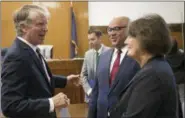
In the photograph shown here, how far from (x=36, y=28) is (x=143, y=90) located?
717 millimetres

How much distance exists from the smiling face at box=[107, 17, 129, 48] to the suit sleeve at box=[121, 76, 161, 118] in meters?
0.89

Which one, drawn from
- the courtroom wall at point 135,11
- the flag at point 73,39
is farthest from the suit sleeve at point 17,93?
the flag at point 73,39

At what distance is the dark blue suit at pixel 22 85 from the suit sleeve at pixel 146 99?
1.55 ft

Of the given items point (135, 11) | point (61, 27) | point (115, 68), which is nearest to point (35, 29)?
point (115, 68)

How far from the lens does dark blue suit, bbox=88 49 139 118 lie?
188cm

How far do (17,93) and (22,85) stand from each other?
0.05 metres

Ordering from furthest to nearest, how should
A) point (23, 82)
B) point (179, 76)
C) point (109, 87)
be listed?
point (179, 76) < point (109, 87) < point (23, 82)

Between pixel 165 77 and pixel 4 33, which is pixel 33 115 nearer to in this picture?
pixel 165 77

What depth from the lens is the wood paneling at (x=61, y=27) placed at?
600cm

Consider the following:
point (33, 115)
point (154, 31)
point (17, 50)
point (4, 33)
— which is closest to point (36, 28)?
point (17, 50)

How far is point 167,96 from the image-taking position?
3.85 feet

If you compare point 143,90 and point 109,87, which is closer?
point 143,90

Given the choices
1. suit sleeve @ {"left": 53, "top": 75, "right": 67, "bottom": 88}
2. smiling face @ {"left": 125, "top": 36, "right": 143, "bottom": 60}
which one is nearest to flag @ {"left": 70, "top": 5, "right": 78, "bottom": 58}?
suit sleeve @ {"left": 53, "top": 75, "right": 67, "bottom": 88}

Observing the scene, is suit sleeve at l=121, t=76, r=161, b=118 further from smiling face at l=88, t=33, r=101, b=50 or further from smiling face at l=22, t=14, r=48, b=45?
smiling face at l=88, t=33, r=101, b=50
